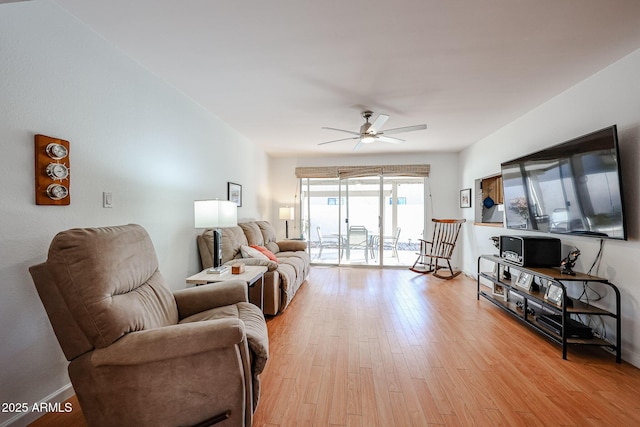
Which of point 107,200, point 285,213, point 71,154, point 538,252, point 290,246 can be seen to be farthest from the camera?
point 285,213

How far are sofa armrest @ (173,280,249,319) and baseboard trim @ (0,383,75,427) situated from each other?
0.75 meters

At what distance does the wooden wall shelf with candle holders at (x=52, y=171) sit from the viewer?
153cm

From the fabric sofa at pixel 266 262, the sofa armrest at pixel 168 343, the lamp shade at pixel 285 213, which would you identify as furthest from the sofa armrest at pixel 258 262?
the lamp shade at pixel 285 213

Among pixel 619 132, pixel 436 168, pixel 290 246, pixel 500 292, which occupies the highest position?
pixel 436 168

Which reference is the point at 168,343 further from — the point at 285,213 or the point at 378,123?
the point at 285,213

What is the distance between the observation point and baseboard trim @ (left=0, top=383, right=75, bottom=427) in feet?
4.66

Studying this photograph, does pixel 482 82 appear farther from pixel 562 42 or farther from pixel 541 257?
pixel 541 257

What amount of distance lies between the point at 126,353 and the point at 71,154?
1.35m

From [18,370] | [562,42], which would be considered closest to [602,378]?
[562,42]

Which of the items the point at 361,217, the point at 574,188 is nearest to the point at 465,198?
the point at 361,217

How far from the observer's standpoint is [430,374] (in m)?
2.00

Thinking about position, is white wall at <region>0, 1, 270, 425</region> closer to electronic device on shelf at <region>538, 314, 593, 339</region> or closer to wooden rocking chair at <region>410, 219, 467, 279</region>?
electronic device on shelf at <region>538, 314, 593, 339</region>

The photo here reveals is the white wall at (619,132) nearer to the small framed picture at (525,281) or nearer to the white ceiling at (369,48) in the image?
the white ceiling at (369,48)

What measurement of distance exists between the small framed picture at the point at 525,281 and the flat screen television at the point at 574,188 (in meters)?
0.53
